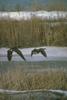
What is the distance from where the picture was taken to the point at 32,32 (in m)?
1.52

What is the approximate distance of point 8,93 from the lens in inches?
61.4

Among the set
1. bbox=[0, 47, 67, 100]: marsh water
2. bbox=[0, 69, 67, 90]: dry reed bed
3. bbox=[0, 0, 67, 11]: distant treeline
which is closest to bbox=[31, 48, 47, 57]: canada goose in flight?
bbox=[0, 47, 67, 100]: marsh water

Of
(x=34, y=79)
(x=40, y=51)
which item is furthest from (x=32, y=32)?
(x=34, y=79)

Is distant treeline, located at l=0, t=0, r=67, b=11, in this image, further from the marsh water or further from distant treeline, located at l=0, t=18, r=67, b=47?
the marsh water

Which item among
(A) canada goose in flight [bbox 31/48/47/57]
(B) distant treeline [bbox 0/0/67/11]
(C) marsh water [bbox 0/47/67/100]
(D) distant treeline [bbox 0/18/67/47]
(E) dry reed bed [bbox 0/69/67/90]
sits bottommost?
(E) dry reed bed [bbox 0/69/67/90]

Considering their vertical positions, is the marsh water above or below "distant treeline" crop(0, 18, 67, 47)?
below

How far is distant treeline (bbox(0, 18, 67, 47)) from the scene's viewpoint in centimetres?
151

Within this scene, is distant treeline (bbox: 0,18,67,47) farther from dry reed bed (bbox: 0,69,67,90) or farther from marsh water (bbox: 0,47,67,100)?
dry reed bed (bbox: 0,69,67,90)

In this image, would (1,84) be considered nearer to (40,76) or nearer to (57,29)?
(40,76)

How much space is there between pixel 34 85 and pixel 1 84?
0.25m

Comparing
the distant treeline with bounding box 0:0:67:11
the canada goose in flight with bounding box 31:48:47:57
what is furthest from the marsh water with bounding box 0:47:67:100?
the distant treeline with bounding box 0:0:67:11

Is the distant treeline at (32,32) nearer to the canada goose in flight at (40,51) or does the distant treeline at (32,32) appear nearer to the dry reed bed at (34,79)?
the canada goose in flight at (40,51)

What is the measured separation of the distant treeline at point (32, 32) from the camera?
1.51 meters

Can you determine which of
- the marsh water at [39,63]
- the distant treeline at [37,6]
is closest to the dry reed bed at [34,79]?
the marsh water at [39,63]
